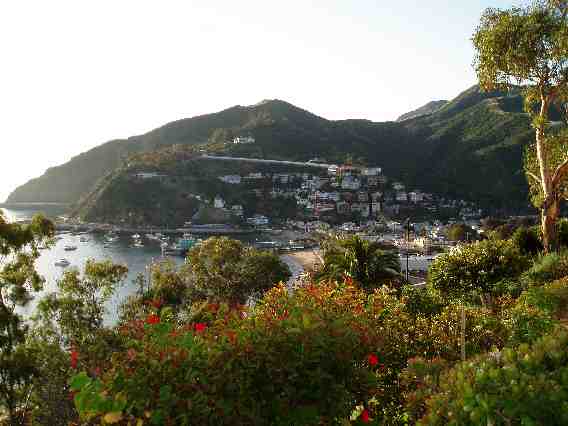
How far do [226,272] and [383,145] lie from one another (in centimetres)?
8572

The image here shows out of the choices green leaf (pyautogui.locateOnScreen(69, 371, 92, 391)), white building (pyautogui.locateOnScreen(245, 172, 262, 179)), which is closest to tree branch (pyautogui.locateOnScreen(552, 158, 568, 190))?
green leaf (pyautogui.locateOnScreen(69, 371, 92, 391))

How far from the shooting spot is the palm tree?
11844 mm

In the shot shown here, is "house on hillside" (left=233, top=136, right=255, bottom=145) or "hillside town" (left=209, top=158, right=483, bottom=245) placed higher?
"house on hillside" (left=233, top=136, right=255, bottom=145)

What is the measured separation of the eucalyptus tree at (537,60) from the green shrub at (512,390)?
898 centimetres

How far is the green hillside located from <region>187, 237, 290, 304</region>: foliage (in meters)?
60.1

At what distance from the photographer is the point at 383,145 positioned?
100m

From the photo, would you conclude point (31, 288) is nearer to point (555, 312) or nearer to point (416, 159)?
point (555, 312)

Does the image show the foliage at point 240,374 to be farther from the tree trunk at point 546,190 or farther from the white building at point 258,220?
the white building at point 258,220

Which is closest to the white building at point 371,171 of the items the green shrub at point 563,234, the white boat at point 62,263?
the white boat at point 62,263

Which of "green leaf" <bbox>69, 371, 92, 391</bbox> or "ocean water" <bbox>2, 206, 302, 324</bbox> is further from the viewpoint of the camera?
"ocean water" <bbox>2, 206, 302, 324</bbox>

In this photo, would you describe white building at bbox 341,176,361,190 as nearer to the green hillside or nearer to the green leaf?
the green hillside

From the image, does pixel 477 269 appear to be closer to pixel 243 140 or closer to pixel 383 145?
pixel 243 140

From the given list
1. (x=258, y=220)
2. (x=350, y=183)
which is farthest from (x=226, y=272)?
(x=350, y=183)

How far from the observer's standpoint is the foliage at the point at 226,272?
1838cm
